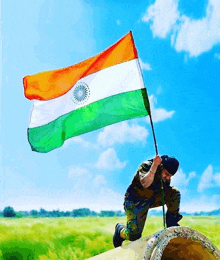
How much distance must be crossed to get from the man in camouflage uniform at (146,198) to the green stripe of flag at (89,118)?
87 cm

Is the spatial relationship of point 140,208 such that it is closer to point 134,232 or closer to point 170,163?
point 134,232

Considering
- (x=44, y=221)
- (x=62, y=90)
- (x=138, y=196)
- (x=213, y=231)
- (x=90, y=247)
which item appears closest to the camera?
(x=138, y=196)

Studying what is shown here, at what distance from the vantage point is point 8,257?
9.48m

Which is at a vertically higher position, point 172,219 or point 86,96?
point 86,96

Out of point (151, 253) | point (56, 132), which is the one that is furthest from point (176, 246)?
point (56, 132)

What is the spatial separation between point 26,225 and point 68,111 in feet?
16.4

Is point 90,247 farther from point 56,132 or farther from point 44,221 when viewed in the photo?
point 56,132

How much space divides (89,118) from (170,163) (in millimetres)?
1501

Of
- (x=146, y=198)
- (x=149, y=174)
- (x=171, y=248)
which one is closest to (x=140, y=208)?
(x=146, y=198)

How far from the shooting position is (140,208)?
5.30 meters

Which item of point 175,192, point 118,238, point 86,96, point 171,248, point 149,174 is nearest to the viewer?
point 171,248

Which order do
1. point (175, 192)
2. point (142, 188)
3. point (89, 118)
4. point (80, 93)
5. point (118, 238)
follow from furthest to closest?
point (80, 93) < point (89, 118) < point (118, 238) < point (175, 192) < point (142, 188)

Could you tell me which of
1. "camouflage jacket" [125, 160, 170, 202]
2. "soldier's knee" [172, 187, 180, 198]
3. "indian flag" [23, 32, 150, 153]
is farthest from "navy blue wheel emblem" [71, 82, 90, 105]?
"soldier's knee" [172, 187, 180, 198]

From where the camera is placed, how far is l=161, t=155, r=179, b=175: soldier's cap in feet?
16.4
